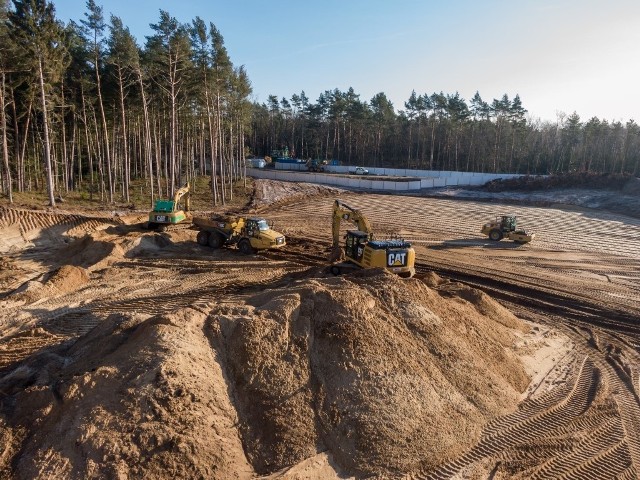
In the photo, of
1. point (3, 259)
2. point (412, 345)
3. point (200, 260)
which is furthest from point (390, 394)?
point (3, 259)

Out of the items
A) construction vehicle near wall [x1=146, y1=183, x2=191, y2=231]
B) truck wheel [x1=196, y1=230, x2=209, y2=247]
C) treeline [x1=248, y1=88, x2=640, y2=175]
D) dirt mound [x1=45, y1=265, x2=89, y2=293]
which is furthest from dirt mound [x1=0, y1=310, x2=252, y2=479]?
treeline [x1=248, y1=88, x2=640, y2=175]

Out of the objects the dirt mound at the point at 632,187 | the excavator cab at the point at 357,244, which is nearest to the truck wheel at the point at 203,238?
the excavator cab at the point at 357,244

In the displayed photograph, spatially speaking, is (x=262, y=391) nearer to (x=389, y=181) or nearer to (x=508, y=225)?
(x=508, y=225)

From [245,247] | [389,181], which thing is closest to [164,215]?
[245,247]

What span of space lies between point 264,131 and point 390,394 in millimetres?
86536

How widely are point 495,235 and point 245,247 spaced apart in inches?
630

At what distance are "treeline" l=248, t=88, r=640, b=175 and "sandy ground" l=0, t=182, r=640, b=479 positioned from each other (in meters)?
58.5

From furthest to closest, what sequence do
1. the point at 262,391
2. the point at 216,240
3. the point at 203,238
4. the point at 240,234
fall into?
the point at 203,238 → the point at 216,240 → the point at 240,234 → the point at 262,391

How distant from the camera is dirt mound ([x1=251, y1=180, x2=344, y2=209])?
40731mm

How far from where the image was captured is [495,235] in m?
27.5

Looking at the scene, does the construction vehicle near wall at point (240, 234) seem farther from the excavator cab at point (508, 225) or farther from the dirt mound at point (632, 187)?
the dirt mound at point (632, 187)

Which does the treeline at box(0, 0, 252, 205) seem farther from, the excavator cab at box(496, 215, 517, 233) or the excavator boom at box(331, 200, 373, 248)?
the excavator cab at box(496, 215, 517, 233)

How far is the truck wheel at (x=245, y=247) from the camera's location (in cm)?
2181

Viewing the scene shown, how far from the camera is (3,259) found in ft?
63.4
